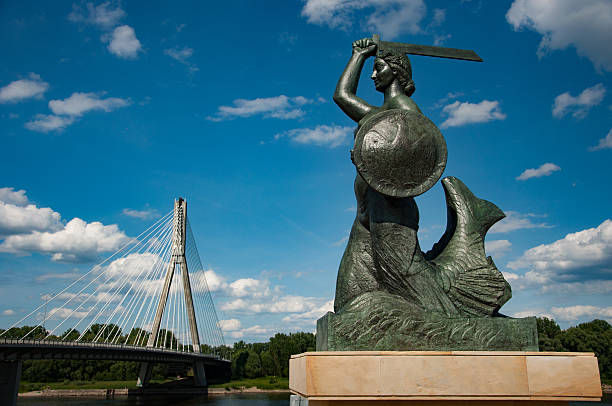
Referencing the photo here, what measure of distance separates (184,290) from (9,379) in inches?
537

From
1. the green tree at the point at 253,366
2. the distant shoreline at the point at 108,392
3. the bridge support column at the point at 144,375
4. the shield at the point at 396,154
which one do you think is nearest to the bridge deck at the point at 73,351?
the bridge support column at the point at 144,375

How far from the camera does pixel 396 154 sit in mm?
4387

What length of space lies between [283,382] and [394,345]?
134 feet

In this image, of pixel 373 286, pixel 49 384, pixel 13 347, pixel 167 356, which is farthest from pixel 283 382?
pixel 373 286

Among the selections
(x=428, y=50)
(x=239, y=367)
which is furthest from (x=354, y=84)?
(x=239, y=367)

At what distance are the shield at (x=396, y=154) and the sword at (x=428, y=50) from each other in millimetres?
1251

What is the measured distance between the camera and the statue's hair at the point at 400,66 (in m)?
5.25

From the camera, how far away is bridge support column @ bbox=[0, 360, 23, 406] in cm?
2277

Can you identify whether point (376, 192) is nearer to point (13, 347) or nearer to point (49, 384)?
point (13, 347)

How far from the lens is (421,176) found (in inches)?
175

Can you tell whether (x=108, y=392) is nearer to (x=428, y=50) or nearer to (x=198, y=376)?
(x=198, y=376)

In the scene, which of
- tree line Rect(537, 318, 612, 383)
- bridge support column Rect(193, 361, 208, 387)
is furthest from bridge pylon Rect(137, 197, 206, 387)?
tree line Rect(537, 318, 612, 383)

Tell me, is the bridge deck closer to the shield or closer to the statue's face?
the statue's face

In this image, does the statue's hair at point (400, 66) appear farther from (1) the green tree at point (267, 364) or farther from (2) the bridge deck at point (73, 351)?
(1) the green tree at point (267, 364)
